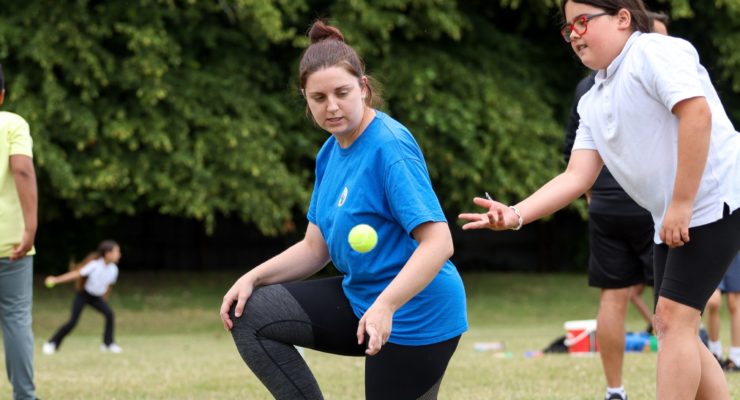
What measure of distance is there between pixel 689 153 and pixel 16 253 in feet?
12.6

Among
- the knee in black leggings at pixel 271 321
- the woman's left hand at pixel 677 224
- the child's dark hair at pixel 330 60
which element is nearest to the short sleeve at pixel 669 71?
the woman's left hand at pixel 677 224

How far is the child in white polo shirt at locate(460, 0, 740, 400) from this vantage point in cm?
406

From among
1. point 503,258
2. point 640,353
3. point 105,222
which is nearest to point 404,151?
point 640,353

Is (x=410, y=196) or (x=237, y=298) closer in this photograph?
(x=410, y=196)

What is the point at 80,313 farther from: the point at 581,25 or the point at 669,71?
the point at 669,71

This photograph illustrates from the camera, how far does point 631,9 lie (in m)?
4.23

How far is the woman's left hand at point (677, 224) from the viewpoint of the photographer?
402cm

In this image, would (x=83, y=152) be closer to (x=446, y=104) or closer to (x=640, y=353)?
(x=446, y=104)

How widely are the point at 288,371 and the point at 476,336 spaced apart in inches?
454

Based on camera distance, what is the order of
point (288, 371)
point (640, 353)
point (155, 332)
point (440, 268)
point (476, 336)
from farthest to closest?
point (155, 332), point (476, 336), point (640, 353), point (288, 371), point (440, 268)

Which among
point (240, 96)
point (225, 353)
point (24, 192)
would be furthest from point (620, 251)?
point (240, 96)

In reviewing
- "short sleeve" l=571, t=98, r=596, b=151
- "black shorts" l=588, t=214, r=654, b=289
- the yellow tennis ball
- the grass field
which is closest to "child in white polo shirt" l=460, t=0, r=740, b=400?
"short sleeve" l=571, t=98, r=596, b=151

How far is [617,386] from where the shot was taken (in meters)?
6.09

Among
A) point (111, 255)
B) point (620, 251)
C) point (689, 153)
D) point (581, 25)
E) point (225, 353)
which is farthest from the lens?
point (111, 255)
